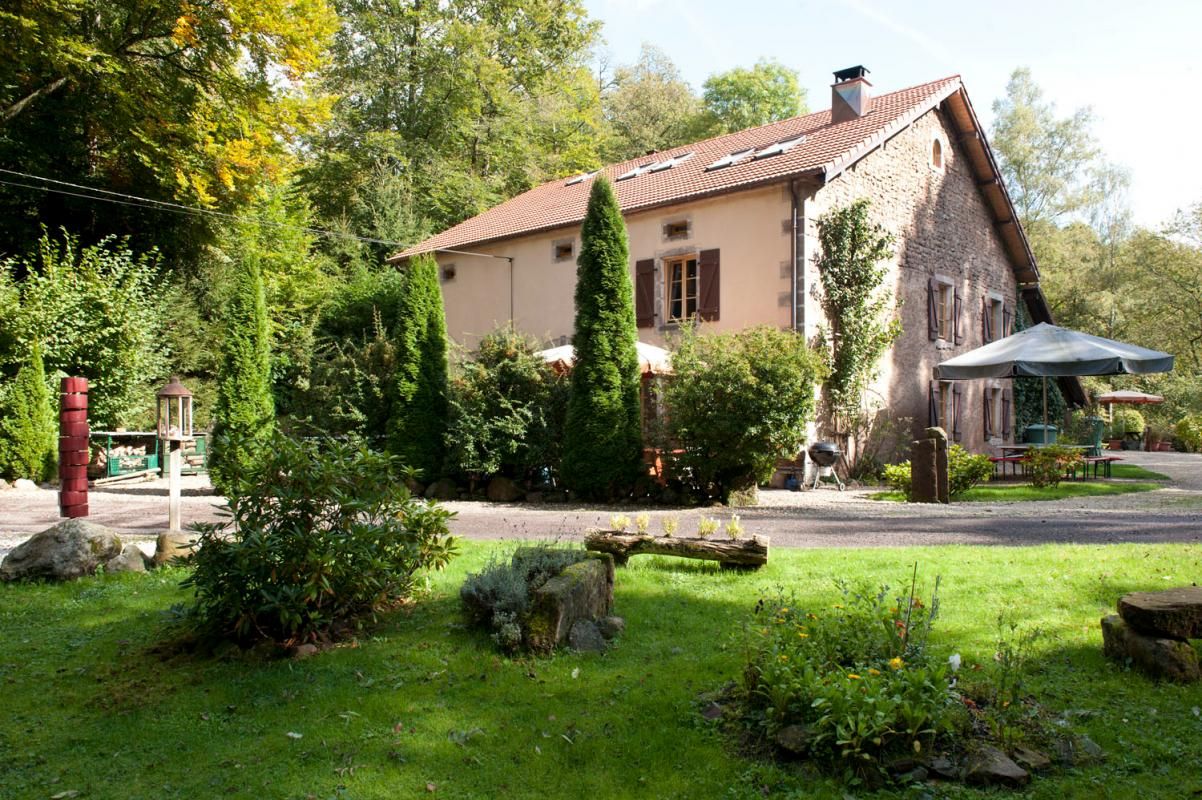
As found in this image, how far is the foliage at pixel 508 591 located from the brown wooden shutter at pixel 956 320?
17.6 meters

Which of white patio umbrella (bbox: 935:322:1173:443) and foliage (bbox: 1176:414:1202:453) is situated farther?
foliage (bbox: 1176:414:1202:453)

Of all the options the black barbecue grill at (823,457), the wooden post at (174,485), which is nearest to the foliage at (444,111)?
the black barbecue grill at (823,457)

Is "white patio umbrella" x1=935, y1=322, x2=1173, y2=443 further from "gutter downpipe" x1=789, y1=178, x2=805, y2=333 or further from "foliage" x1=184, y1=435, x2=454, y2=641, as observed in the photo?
"foliage" x1=184, y1=435, x2=454, y2=641

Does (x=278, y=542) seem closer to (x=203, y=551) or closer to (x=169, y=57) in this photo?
(x=203, y=551)

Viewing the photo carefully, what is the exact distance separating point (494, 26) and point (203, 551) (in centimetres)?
3194

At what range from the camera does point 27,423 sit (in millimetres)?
15906

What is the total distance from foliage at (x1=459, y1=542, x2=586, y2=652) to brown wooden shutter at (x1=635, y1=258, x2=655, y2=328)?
1267 cm

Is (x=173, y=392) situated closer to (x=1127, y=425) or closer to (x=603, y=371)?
(x=603, y=371)

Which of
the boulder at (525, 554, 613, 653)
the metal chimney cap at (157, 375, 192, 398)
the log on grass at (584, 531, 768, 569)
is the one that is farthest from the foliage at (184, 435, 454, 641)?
the metal chimney cap at (157, 375, 192, 398)

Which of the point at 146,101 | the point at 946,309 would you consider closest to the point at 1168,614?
the point at 946,309

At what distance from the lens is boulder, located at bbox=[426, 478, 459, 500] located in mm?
14016

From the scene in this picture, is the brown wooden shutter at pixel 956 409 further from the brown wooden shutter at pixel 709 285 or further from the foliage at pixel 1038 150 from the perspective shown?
the foliage at pixel 1038 150

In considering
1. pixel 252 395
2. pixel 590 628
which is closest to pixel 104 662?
pixel 590 628

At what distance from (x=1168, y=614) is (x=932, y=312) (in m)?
16.4
